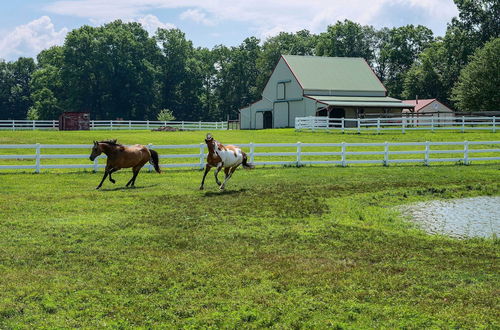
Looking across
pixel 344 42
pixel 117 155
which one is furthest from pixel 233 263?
pixel 344 42

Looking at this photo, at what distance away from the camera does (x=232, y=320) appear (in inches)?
253

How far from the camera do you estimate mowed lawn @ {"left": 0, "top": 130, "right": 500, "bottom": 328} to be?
21.7 ft

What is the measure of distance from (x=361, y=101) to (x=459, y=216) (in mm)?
39018

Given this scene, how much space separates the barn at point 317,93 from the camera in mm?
50875

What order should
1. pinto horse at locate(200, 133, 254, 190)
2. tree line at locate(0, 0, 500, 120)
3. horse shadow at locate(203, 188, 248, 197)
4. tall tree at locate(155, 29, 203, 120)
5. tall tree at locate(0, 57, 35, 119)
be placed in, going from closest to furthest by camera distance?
horse shadow at locate(203, 188, 248, 197) → pinto horse at locate(200, 133, 254, 190) → tree line at locate(0, 0, 500, 120) → tall tree at locate(155, 29, 203, 120) → tall tree at locate(0, 57, 35, 119)

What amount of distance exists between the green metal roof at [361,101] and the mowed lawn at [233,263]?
3319 centimetres

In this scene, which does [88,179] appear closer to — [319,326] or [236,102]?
[319,326]

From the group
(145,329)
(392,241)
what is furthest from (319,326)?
(392,241)

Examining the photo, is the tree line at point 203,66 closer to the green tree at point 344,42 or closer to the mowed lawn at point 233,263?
the green tree at point 344,42

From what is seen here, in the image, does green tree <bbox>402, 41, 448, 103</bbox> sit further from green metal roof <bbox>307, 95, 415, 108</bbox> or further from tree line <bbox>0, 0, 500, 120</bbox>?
green metal roof <bbox>307, 95, 415, 108</bbox>

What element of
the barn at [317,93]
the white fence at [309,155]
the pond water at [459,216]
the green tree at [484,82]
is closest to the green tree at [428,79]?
the green tree at [484,82]

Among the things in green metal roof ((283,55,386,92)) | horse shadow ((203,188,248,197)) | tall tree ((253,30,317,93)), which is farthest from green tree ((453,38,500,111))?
horse shadow ((203,188,248,197))

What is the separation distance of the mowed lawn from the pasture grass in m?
0.02

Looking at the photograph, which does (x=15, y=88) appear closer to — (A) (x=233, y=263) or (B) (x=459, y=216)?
(B) (x=459, y=216)
